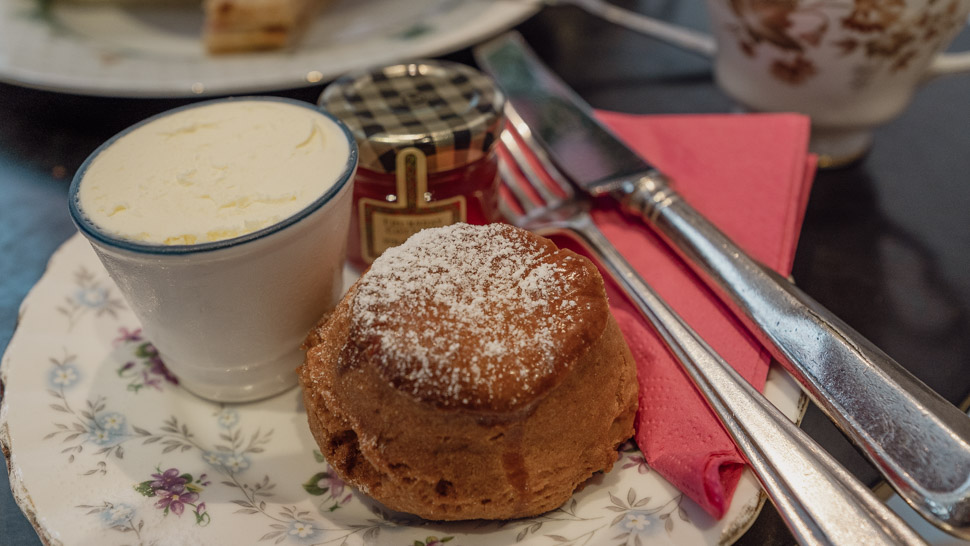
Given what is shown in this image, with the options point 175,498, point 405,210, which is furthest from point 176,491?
point 405,210

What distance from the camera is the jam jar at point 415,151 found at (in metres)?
1.14

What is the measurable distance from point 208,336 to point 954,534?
3.14 ft

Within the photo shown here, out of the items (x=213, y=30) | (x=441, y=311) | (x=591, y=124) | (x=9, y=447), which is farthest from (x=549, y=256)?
(x=213, y=30)

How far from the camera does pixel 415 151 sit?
113 cm

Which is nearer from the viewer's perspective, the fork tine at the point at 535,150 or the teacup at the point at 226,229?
the teacup at the point at 226,229

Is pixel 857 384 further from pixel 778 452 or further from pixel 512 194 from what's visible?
pixel 512 194

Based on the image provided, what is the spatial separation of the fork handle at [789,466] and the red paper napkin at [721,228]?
27 mm

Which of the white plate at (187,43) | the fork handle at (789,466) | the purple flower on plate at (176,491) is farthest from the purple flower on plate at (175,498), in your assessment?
the white plate at (187,43)

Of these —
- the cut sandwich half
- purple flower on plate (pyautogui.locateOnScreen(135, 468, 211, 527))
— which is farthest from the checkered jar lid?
the cut sandwich half

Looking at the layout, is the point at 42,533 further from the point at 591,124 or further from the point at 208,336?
the point at 591,124

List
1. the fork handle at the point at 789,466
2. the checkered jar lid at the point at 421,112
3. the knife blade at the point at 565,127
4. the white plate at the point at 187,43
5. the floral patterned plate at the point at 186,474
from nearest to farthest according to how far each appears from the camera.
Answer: the fork handle at the point at 789,466 → the floral patterned plate at the point at 186,474 → the checkered jar lid at the point at 421,112 → the knife blade at the point at 565,127 → the white plate at the point at 187,43

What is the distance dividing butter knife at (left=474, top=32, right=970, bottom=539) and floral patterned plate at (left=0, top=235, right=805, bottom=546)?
0.07 metres

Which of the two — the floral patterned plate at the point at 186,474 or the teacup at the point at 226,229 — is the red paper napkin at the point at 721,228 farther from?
the teacup at the point at 226,229

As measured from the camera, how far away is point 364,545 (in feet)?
2.72
